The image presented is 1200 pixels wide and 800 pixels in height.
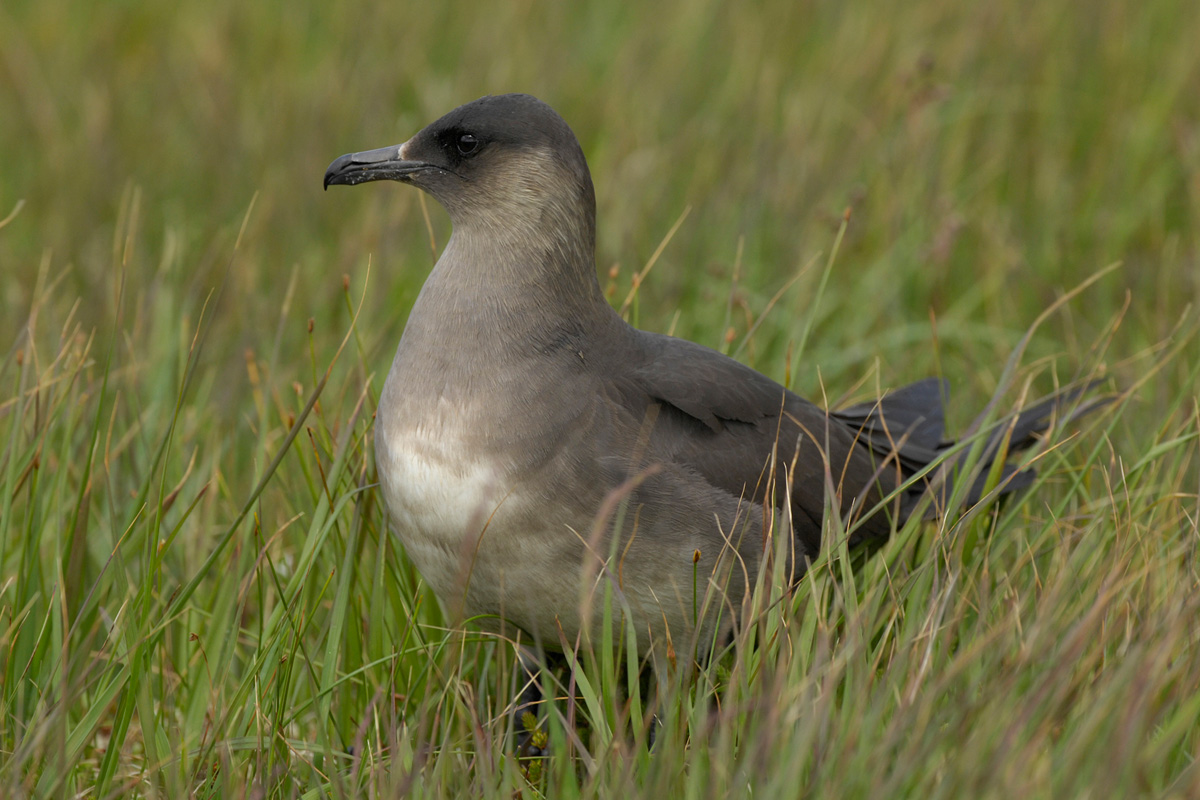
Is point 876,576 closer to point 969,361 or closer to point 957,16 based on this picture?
point 969,361

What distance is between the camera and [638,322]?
420 centimetres

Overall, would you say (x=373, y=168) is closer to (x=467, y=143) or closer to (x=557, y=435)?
(x=467, y=143)

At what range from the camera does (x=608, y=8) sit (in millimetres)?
6590

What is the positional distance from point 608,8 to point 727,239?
83.2 inches

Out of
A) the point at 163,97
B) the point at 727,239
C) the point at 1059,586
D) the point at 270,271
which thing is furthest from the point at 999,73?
the point at 1059,586

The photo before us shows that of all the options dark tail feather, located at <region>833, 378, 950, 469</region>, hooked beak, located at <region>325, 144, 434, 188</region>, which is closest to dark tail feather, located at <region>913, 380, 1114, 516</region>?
dark tail feather, located at <region>833, 378, 950, 469</region>

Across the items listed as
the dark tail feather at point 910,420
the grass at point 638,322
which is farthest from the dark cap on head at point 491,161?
the dark tail feather at point 910,420

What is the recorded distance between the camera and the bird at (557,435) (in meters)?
2.68

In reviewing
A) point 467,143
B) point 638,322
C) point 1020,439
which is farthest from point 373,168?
point 1020,439

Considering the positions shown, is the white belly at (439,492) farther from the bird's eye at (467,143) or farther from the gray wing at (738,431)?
the bird's eye at (467,143)

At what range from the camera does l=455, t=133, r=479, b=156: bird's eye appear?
305 centimetres

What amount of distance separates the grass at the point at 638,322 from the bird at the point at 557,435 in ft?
0.46

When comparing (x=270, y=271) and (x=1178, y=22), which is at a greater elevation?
(x=1178, y=22)

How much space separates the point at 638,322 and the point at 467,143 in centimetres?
127
